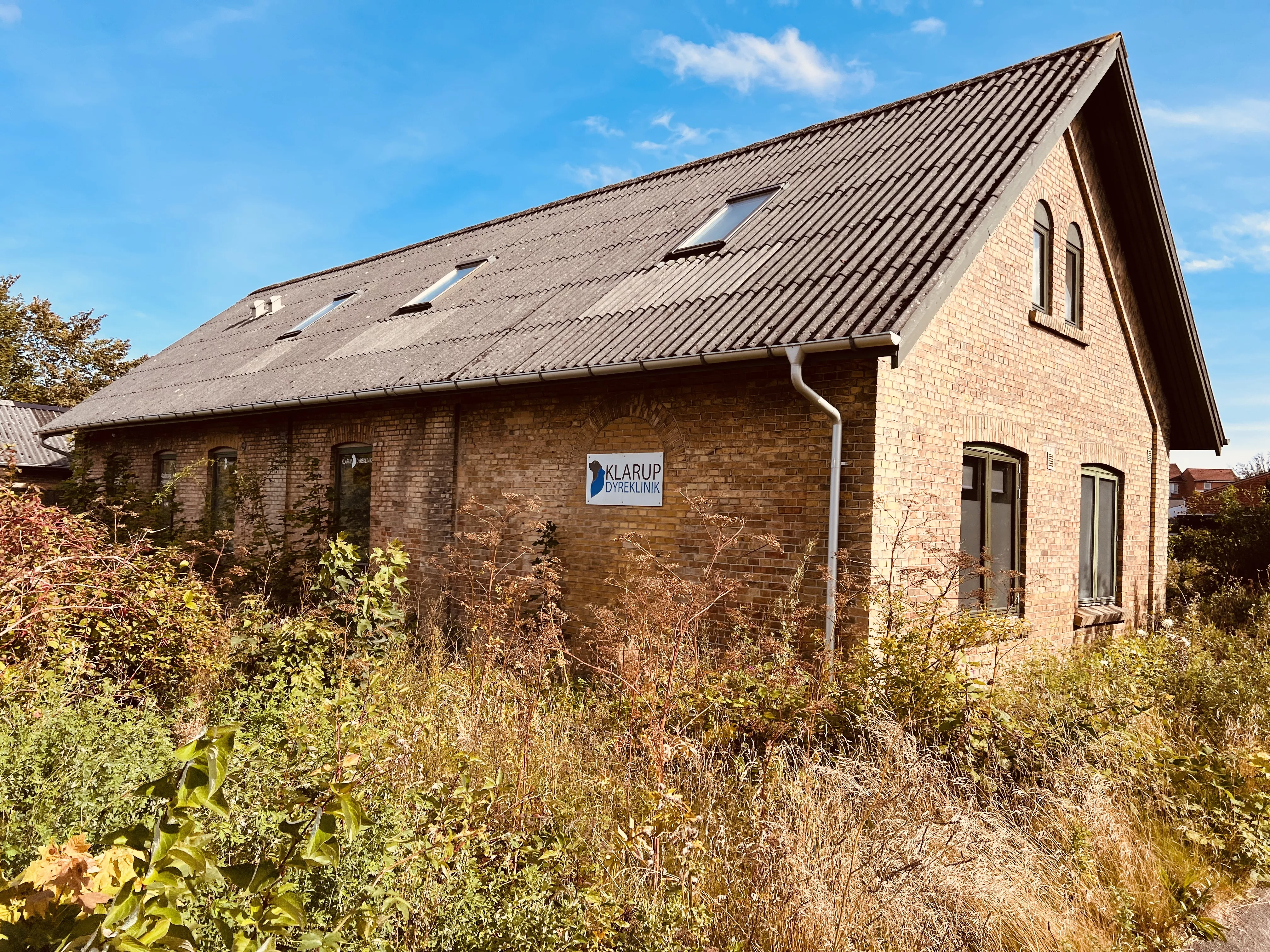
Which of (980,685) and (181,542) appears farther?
(181,542)

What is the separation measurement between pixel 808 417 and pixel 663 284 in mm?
2871

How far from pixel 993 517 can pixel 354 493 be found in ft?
26.4

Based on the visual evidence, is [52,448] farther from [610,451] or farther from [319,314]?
[610,451]

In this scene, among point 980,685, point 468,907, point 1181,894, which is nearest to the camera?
point 468,907

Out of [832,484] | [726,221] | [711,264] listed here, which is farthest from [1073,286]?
[832,484]

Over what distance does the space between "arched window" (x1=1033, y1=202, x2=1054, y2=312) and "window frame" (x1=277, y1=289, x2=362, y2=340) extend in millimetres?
11690

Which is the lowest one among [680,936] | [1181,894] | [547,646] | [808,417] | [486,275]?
[1181,894]

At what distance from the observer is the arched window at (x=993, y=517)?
846 centimetres

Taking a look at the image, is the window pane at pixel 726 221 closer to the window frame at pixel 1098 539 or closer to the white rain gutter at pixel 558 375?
the white rain gutter at pixel 558 375

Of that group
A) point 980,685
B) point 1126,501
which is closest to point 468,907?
point 980,685

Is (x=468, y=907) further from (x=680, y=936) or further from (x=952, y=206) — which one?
(x=952, y=206)

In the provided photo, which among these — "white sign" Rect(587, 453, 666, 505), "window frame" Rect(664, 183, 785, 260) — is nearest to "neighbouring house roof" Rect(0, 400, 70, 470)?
"window frame" Rect(664, 183, 785, 260)

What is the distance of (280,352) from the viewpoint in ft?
47.9

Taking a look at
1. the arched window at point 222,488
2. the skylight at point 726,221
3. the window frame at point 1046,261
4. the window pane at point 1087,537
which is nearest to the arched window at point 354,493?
the arched window at point 222,488
